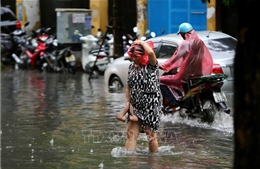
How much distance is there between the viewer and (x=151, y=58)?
8367 mm

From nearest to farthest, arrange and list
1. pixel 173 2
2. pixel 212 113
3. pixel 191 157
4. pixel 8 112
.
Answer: pixel 191 157, pixel 212 113, pixel 8 112, pixel 173 2

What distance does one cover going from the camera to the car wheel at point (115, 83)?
16969 millimetres

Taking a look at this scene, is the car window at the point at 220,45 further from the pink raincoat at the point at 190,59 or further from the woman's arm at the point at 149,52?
the woman's arm at the point at 149,52

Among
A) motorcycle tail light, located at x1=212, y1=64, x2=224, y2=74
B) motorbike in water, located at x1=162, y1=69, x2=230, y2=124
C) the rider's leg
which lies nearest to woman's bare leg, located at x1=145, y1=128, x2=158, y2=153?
motorbike in water, located at x1=162, y1=69, x2=230, y2=124

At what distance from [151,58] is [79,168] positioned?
150 cm

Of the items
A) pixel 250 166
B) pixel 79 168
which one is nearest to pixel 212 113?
pixel 79 168

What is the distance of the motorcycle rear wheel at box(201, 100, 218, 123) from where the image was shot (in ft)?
38.2

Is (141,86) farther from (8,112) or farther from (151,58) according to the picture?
(8,112)

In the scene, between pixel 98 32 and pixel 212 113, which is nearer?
pixel 212 113

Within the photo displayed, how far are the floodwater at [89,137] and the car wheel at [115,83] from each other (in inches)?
19.4

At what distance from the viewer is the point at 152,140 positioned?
8703 millimetres

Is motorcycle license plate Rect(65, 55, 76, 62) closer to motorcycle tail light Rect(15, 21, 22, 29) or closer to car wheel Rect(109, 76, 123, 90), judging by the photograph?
motorcycle tail light Rect(15, 21, 22, 29)

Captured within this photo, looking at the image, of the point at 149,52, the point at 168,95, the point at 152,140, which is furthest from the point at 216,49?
the point at 149,52

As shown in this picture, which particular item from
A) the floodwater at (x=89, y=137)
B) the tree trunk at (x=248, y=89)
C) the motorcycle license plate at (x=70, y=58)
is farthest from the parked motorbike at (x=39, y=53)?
the tree trunk at (x=248, y=89)
